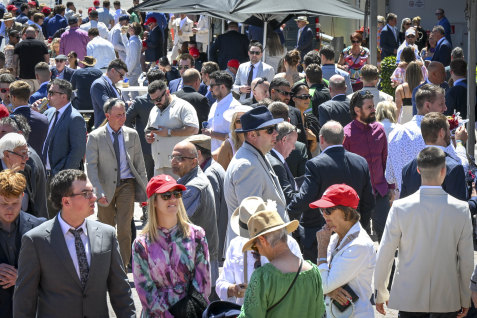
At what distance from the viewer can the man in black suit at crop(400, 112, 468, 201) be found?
707 centimetres

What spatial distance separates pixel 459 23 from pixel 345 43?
3.26m

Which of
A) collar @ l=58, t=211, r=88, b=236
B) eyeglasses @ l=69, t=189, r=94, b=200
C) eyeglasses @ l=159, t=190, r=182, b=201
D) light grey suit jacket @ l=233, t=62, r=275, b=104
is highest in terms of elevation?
light grey suit jacket @ l=233, t=62, r=275, b=104

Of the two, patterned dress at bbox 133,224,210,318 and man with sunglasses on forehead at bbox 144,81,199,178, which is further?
man with sunglasses on forehead at bbox 144,81,199,178

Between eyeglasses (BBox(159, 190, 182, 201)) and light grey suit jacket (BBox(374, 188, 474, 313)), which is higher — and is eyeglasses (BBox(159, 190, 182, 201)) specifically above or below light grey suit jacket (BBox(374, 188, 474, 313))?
above

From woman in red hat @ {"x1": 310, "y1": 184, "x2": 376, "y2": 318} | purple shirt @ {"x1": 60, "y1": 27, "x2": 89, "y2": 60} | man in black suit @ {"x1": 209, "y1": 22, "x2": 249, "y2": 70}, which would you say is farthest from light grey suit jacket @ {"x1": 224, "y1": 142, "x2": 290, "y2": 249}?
purple shirt @ {"x1": 60, "y1": 27, "x2": 89, "y2": 60}

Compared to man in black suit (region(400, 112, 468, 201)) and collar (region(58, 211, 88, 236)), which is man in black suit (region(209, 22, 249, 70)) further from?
collar (region(58, 211, 88, 236))

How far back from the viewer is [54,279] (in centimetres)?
535

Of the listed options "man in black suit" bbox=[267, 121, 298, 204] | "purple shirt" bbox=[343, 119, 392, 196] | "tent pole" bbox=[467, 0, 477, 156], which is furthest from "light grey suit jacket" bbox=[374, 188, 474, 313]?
"tent pole" bbox=[467, 0, 477, 156]

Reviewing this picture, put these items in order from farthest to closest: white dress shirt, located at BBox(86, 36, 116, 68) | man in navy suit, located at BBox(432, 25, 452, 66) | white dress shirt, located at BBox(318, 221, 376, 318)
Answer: man in navy suit, located at BBox(432, 25, 452, 66) < white dress shirt, located at BBox(86, 36, 116, 68) < white dress shirt, located at BBox(318, 221, 376, 318)

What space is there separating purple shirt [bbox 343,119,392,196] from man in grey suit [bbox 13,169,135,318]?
4178 mm

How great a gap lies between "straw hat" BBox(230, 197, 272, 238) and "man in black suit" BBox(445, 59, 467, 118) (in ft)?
23.4

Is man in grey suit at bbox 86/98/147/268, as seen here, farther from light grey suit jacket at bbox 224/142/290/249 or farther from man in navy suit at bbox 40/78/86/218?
light grey suit jacket at bbox 224/142/290/249

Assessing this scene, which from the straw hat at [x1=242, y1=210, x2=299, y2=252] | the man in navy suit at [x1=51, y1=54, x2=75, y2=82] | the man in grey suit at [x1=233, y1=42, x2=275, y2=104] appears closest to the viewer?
the straw hat at [x1=242, y1=210, x2=299, y2=252]

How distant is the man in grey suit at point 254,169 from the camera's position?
685 centimetres
